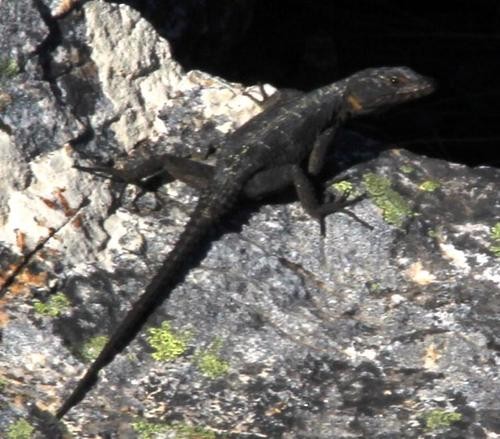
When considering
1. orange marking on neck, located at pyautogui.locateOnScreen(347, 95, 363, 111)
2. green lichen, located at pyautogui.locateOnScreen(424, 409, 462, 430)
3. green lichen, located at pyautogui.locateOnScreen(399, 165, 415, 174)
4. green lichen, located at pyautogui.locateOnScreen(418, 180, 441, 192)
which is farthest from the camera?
orange marking on neck, located at pyautogui.locateOnScreen(347, 95, 363, 111)

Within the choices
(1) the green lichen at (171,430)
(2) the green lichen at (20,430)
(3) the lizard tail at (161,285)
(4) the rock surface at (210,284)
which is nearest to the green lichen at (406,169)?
(4) the rock surface at (210,284)

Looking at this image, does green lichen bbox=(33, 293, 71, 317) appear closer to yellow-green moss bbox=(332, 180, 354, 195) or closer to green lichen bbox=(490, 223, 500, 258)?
yellow-green moss bbox=(332, 180, 354, 195)

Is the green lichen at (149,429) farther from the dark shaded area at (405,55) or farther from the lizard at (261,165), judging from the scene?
the dark shaded area at (405,55)

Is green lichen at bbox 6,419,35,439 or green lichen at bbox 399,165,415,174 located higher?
green lichen at bbox 399,165,415,174

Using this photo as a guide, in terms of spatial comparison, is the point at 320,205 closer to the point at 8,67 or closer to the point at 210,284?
the point at 210,284

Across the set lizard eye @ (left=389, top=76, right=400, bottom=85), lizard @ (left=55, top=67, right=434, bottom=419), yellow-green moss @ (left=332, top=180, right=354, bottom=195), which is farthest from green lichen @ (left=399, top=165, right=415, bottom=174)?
lizard eye @ (left=389, top=76, right=400, bottom=85)

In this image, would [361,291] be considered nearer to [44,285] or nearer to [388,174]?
[388,174]

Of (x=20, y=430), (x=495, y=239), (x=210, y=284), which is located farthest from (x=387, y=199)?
(x=20, y=430)
